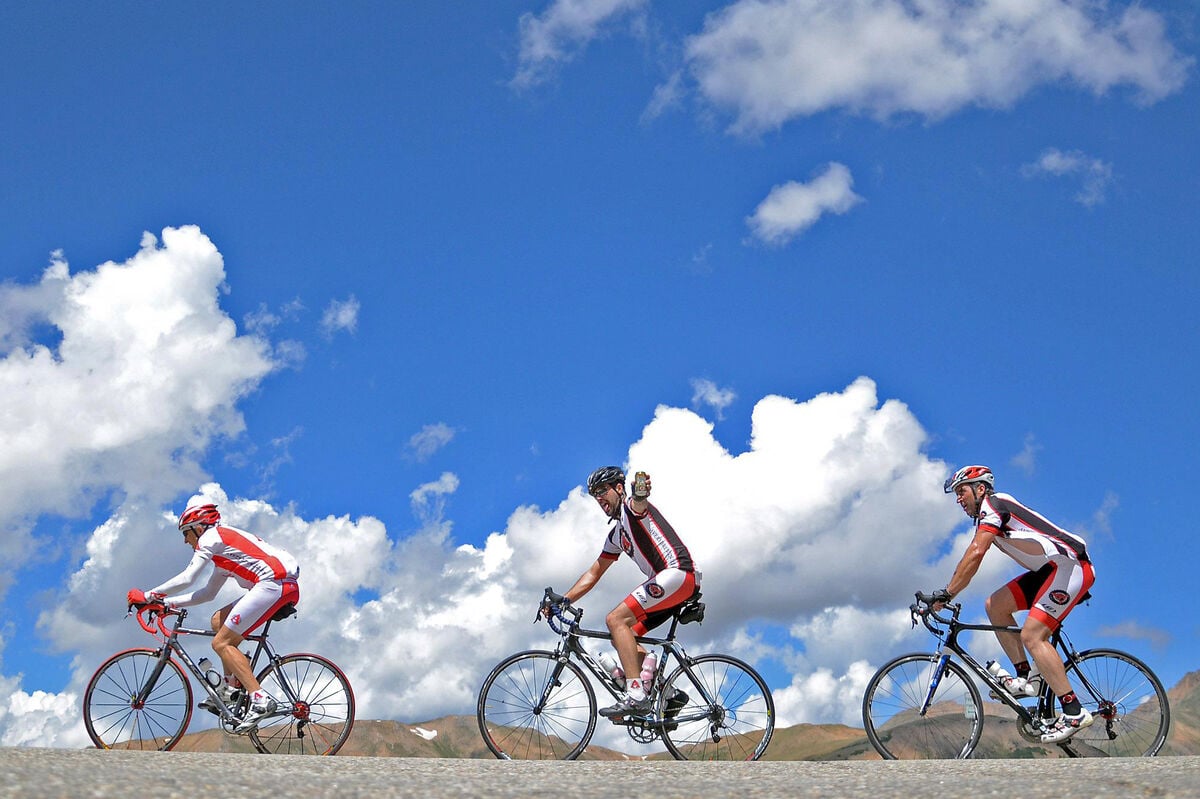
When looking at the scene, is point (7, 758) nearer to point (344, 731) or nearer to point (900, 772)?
point (344, 731)

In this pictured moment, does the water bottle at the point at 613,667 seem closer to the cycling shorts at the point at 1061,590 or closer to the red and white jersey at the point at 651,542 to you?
the red and white jersey at the point at 651,542

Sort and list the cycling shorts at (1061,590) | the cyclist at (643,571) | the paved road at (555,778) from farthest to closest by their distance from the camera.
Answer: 1. the cycling shorts at (1061,590)
2. the cyclist at (643,571)
3. the paved road at (555,778)

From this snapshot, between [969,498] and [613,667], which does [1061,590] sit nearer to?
[969,498]

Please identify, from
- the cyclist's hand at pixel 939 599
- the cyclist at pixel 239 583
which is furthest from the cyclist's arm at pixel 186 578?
the cyclist's hand at pixel 939 599

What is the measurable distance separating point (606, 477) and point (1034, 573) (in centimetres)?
442

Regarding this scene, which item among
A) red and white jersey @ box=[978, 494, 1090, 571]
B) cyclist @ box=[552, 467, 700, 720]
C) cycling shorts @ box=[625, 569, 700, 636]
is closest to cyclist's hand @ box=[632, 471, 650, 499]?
cyclist @ box=[552, 467, 700, 720]

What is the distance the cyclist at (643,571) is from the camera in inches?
402

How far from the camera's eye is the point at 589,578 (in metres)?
10.7

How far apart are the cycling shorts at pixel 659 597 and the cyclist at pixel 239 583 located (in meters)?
3.68

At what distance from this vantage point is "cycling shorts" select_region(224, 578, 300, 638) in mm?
10898

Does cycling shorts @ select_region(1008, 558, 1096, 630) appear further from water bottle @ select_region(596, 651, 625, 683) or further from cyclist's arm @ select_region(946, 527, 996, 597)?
water bottle @ select_region(596, 651, 625, 683)

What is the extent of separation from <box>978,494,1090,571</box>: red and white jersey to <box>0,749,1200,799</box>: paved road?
2.31 m

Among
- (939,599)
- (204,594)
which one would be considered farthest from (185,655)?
(939,599)

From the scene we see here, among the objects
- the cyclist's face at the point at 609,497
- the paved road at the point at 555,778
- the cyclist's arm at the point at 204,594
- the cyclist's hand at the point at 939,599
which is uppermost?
the cyclist's face at the point at 609,497
